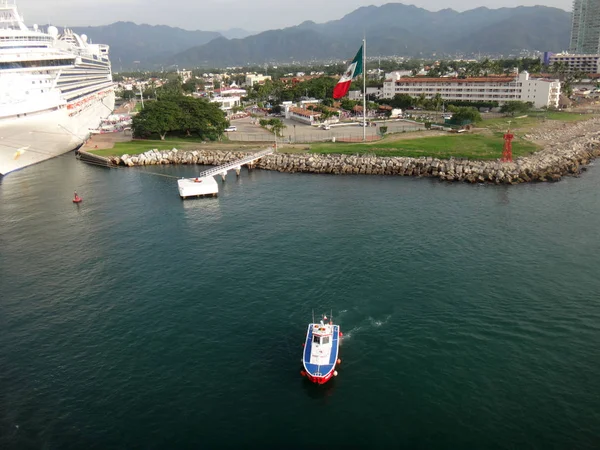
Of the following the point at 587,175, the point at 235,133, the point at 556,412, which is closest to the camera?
the point at 556,412

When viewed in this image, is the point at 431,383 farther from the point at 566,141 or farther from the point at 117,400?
the point at 566,141


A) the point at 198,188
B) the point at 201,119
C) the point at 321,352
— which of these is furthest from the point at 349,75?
the point at 321,352

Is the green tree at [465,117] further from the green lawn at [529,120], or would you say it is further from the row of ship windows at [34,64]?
the row of ship windows at [34,64]

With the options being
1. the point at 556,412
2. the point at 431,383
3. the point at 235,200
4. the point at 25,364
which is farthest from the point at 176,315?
the point at 235,200

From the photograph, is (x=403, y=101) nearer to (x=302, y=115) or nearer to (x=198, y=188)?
(x=302, y=115)

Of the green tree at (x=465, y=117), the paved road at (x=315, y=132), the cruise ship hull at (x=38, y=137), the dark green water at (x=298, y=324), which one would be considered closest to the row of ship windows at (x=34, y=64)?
the cruise ship hull at (x=38, y=137)

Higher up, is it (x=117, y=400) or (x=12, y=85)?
(x=12, y=85)
